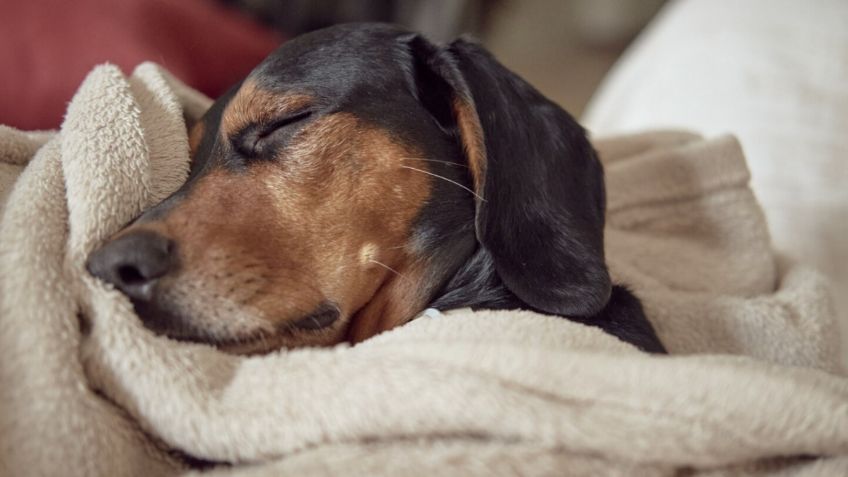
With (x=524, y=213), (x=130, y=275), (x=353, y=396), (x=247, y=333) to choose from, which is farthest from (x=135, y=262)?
(x=524, y=213)

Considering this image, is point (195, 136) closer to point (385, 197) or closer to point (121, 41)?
point (385, 197)

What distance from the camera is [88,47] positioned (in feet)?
5.70

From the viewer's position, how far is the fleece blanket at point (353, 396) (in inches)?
26.5

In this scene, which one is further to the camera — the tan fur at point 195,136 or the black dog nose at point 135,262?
the tan fur at point 195,136

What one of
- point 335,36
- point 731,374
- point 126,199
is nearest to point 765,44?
point 335,36

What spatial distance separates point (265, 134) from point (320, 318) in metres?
0.30

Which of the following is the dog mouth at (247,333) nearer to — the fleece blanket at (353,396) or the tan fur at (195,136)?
the fleece blanket at (353,396)

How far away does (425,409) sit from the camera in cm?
69

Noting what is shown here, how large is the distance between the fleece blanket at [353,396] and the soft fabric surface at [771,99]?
1.03 metres

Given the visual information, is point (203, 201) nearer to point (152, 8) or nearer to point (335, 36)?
point (335, 36)

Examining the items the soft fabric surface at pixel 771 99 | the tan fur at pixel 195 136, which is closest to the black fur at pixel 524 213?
the tan fur at pixel 195 136

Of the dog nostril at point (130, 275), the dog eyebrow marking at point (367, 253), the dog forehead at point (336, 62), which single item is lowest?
the dog eyebrow marking at point (367, 253)

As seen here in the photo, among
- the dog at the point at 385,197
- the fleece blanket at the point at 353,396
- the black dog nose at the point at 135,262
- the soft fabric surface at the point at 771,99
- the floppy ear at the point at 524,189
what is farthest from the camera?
the soft fabric surface at the point at 771,99

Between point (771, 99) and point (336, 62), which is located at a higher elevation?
point (336, 62)
